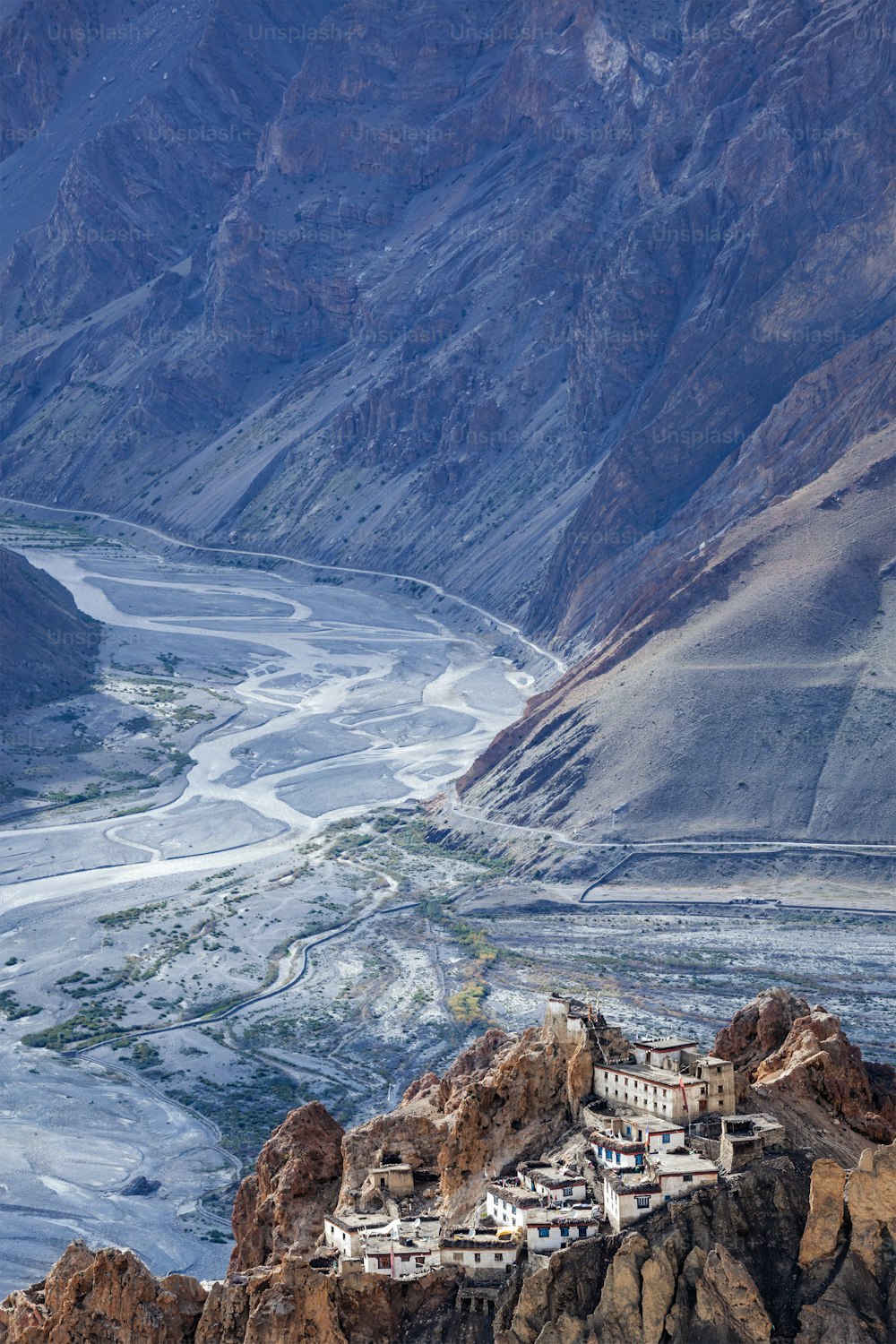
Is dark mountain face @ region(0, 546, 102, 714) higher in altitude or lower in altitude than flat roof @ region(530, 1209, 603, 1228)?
higher

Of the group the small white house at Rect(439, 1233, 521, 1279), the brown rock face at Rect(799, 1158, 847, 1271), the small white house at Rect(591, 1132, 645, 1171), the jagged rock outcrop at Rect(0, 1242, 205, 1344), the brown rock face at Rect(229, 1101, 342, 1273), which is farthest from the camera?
the brown rock face at Rect(229, 1101, 342, 1273)

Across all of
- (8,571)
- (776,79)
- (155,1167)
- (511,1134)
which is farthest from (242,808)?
(511,1134)

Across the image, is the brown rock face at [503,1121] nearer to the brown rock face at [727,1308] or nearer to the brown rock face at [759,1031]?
the brown rock face at [727,1308]

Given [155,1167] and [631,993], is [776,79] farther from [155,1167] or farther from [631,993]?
[155,1167]

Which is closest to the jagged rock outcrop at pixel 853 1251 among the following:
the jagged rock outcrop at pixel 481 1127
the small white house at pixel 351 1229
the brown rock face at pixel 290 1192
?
the jagged rock outcrop at pixel 481 1127

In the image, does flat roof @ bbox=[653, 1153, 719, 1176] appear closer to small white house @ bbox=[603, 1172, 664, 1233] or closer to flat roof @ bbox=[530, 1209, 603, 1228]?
small white house @ bbox=[603, 1172, 664, 1233]

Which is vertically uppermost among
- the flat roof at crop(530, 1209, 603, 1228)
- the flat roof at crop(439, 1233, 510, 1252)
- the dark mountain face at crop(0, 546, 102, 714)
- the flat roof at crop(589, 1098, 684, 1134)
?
the dark mountain face at crop(0, 546, 102, 714)

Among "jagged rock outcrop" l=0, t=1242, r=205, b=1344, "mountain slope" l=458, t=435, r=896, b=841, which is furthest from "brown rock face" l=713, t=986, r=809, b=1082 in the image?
"mountain slope" l=458, t=435, r=896, b=841
